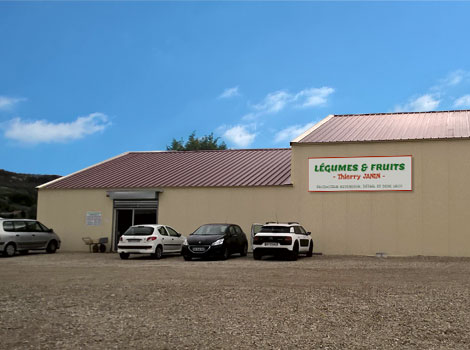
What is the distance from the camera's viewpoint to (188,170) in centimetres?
3016

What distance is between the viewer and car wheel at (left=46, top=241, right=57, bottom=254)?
2617 centimetres

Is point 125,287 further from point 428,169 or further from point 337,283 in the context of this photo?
point 428,169

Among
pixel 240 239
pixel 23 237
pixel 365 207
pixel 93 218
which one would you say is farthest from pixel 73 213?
pixel 365 207

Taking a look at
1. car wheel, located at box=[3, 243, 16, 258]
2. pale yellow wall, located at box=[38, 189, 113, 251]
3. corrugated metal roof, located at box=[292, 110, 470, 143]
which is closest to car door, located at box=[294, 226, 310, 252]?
corrugated metal roof, located at box=[292, 110, 470, 143]

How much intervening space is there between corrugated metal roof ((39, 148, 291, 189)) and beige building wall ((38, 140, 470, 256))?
75 cm

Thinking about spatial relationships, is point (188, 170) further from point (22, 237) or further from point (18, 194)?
point (18, 194)

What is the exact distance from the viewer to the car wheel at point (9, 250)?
2332 cm

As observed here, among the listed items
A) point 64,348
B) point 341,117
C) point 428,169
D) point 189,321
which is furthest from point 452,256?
point 64,348

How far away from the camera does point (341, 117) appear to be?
30922 mm

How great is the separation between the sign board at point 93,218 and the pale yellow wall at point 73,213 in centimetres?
16

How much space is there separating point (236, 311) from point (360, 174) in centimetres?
1657

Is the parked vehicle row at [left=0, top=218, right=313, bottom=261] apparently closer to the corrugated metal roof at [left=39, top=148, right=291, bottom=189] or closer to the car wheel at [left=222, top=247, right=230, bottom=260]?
the car wheel at [left=222, top=247, right=230, bottom=260]

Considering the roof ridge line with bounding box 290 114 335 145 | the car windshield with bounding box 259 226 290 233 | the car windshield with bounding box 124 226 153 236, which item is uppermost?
the roof ridge line with bounding box 290 114 335 145

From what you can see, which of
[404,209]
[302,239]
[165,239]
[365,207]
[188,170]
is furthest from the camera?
[188,170]
